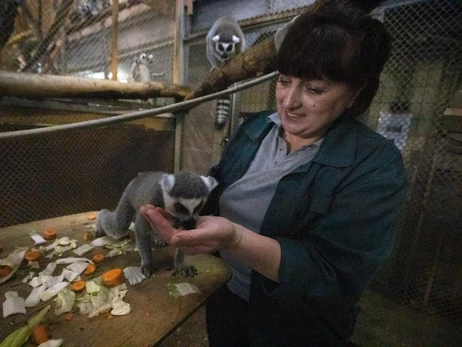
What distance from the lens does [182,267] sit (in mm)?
1428

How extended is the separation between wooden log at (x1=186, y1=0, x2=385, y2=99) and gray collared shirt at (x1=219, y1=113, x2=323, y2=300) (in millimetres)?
944

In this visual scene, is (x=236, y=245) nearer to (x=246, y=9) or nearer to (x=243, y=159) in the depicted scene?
(x=243, y=159)

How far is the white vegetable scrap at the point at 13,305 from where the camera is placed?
106 centimetres

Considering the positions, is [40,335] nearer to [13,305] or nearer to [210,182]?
[13,305]

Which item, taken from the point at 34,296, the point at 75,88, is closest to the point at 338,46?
the point at 34,296

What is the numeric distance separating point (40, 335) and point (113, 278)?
1.19 ft

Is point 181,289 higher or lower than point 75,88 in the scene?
lower

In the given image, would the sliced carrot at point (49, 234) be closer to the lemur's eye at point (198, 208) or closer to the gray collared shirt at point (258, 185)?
the lemur's eye at point (198, 208)

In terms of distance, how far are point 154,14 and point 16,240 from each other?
3885 mm

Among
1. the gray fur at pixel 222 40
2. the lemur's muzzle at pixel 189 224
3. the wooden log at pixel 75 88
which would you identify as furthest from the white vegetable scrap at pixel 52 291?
the gray fur at pixel 222 40

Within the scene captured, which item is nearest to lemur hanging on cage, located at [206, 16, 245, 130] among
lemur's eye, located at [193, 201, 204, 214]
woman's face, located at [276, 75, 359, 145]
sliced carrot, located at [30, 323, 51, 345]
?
lemur's eye, located at [193, 201, 204, 214]

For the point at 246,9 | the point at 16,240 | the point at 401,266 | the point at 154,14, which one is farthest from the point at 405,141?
the point at 154,14

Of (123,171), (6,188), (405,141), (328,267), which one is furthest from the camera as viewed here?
(123,171)

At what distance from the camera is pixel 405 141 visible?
118 inches
